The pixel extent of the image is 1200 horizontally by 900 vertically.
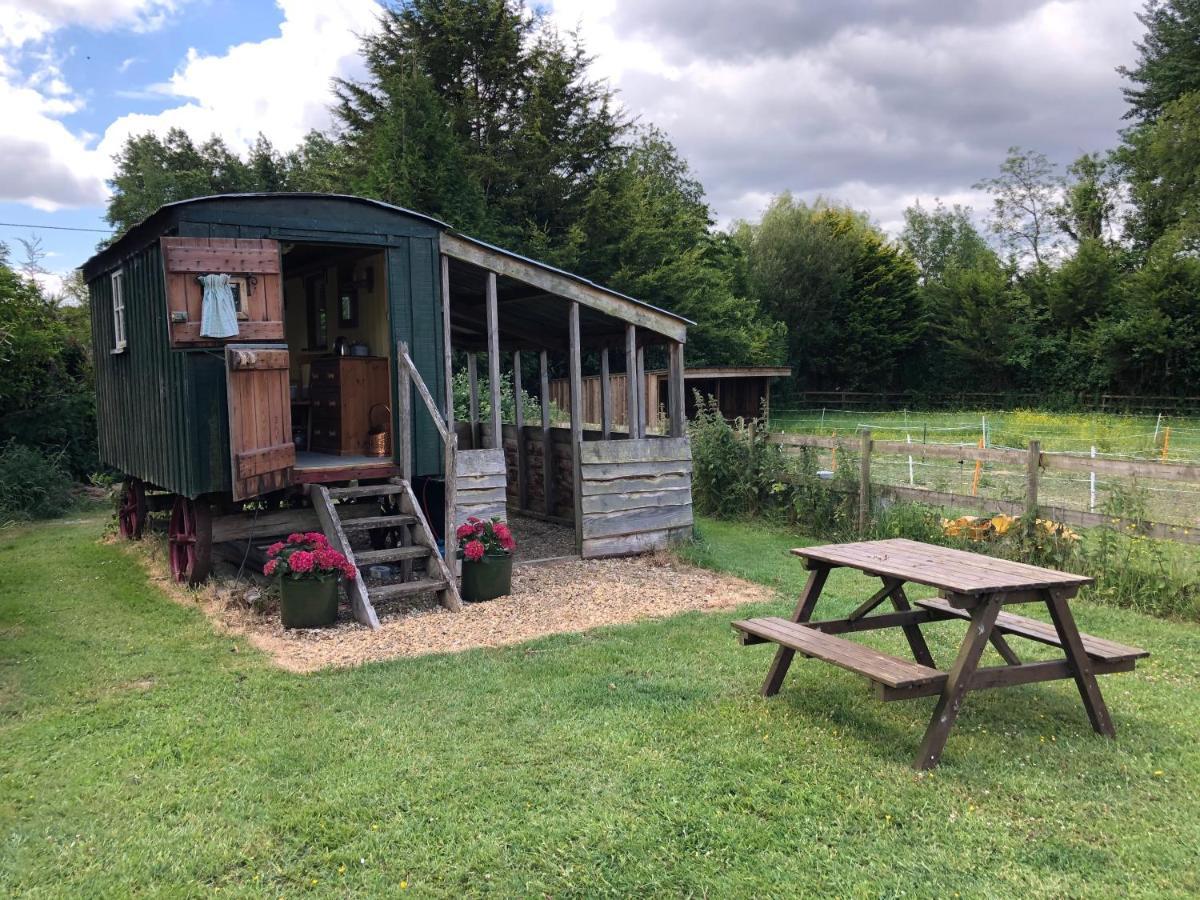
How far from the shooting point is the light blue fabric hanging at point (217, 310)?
641 centimetres

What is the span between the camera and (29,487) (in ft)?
40.8

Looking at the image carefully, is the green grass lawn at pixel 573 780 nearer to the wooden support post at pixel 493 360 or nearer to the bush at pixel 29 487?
the wooden support post at pixel 493 360

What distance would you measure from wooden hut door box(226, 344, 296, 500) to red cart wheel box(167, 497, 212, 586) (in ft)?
3.24

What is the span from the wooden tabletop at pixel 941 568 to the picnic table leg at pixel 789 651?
4.0 inches

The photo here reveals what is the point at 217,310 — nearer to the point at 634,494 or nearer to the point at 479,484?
the point at 479,484

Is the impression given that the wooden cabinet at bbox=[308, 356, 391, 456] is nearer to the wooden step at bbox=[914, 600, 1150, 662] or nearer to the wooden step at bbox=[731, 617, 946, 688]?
the wooden step at bbox=[731, 617, 946, 688]

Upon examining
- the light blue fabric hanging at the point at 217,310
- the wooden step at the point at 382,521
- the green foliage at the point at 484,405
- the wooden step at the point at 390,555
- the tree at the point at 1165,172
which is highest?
the tree at the point at 1165,172

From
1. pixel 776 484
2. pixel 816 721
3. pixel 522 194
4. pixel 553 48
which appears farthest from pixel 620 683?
pixel 553 48

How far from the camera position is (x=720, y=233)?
124 feet

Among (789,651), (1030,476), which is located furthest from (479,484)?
(1030,476)

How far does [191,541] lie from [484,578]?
2.74 m

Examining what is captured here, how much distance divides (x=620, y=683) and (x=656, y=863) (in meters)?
1.93

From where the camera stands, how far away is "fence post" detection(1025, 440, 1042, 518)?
24.2 feet

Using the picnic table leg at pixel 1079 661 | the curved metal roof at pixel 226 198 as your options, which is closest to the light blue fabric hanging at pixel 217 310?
the curved metal roof at pixel 226 198
